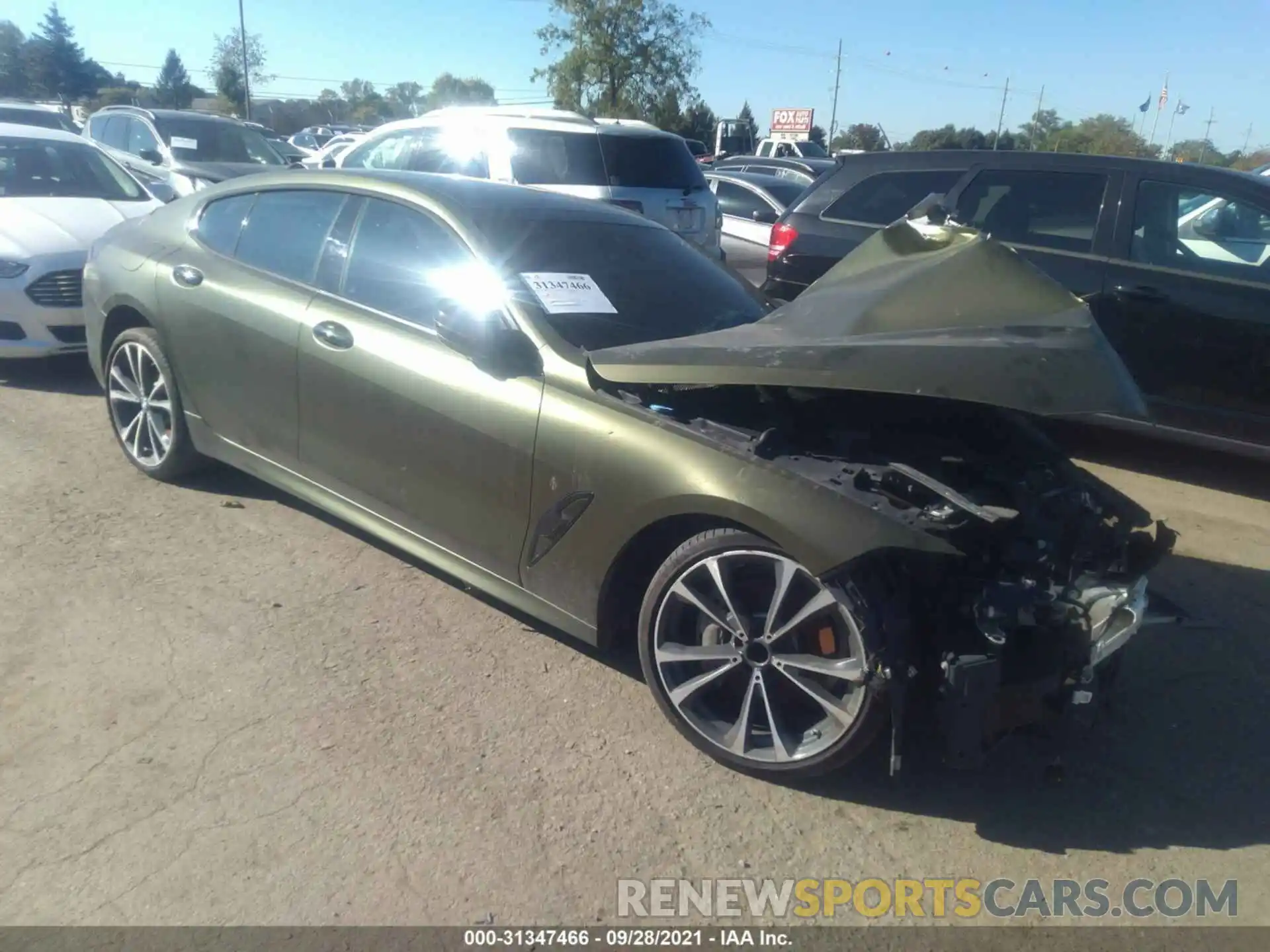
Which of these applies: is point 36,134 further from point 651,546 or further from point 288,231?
point 651,546

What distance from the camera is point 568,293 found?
382 cm

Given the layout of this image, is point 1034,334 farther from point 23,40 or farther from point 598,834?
point 23,40

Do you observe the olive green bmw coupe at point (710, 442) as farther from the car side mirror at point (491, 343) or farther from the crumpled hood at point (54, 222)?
the crumpled hood at point (54, 222)

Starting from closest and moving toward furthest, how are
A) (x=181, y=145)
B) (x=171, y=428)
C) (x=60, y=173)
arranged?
(x=171, y=428) < (x=60, y=173) < (x=181, y=145)

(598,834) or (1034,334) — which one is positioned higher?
(1034,334)

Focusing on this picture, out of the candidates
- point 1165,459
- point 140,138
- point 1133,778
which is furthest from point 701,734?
point 140,138

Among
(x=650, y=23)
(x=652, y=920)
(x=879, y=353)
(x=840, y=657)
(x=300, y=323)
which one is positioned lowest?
(x=652, y=920)

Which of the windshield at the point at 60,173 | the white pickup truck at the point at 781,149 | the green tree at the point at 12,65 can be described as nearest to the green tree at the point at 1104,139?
the white pickup truck at the point at 781,149

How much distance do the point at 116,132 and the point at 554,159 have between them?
8009 mm

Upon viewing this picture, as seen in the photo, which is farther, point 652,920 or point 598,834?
point 598,834

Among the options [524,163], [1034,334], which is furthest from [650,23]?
[1034,334]

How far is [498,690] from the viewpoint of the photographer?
3.53 m

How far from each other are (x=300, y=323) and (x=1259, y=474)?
5.71 m

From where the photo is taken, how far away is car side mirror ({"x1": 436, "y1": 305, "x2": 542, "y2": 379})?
3.50 m
